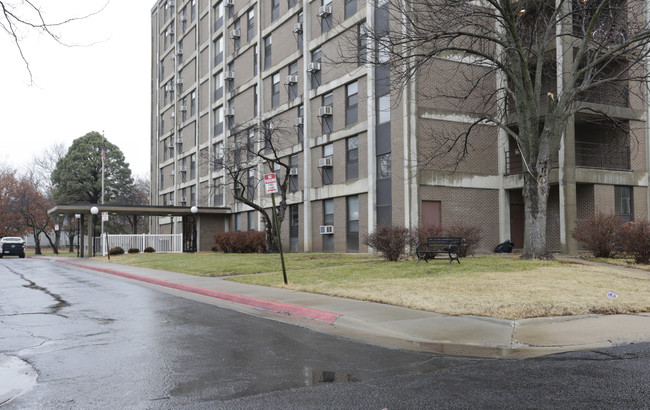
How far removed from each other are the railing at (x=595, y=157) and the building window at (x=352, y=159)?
8.25 m

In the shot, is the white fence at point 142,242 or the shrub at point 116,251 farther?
the white fence at point 142,242

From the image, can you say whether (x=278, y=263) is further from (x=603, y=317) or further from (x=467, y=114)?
(x=603, y=317)

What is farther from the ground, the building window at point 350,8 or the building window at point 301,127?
the building window at point 350,8

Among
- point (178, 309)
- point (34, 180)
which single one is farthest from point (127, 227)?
point (178, 309)

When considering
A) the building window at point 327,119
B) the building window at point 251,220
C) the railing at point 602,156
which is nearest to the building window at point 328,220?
the building window at point 327,119

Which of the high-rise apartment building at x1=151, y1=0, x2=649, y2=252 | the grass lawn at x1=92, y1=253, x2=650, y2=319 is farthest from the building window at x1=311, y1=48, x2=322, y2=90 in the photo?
the grass lawn at x1=92, y1=253, x2=650, y2=319

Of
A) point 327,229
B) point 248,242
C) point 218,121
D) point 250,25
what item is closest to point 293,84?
point 250,25

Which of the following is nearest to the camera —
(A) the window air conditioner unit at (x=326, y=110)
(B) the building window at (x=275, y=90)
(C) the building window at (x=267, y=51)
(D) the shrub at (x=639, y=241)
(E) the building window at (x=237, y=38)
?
(D) the shrub at (x=639, y=241)

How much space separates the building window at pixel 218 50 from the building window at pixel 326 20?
17784 mm

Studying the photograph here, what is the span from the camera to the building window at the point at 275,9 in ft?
130

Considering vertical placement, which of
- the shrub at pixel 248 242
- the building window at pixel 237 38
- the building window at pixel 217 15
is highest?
the building window at pixel 217 15

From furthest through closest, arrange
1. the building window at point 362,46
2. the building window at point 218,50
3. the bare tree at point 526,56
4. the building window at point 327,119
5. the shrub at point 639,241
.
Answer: the building window at point 218,50
the building window at point 327,119
the shrub at point 639,241
the bare tree at point 526,56
the building window at point 362,46

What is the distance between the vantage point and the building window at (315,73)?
34.5 m

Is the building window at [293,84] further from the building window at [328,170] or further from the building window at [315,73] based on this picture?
the building window at [328,170]
